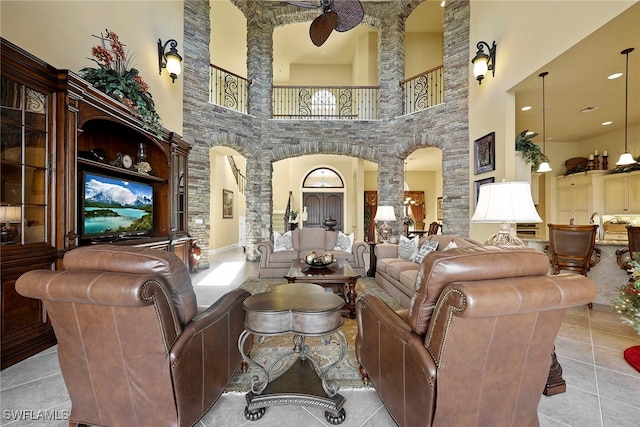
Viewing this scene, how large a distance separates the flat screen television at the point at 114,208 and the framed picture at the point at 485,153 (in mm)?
5422

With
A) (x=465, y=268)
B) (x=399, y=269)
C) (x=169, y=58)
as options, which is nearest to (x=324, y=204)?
(x=169, y=58)

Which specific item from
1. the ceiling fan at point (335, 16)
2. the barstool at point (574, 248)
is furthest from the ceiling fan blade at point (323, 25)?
the barstool at point (574, 248)

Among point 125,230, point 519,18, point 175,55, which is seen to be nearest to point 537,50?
point 519,18

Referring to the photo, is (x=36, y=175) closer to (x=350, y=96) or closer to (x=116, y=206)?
(x=116, y=206)

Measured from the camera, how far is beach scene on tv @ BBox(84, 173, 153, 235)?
3.14 metres

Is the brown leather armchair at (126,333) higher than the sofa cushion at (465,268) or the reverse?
the reverse

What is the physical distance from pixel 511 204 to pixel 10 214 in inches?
156

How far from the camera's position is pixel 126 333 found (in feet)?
3.88

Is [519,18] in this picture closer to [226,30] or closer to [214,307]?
[214,307]

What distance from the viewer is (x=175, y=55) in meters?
4.82

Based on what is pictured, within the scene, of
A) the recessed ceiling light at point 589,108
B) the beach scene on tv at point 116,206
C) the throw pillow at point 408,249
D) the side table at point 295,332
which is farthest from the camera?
the recessed ceiling light at point 589,108

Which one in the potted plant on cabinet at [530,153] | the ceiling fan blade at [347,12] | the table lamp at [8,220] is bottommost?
the table lamp at [8,220]

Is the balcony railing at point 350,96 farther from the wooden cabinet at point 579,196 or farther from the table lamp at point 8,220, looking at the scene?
the table lamp at point 8,220

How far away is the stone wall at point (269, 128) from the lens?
5836 mm
